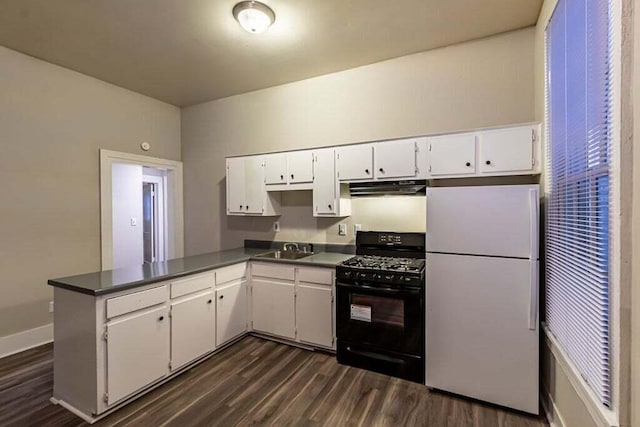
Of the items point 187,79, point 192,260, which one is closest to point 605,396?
point 192,260

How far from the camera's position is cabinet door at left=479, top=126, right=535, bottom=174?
7.92 feet

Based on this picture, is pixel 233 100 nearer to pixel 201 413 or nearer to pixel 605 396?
pixel 201 413

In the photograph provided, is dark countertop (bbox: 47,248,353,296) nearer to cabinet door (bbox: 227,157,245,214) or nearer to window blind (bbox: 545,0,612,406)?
cabinet door (bbox: 227,157,245,214)

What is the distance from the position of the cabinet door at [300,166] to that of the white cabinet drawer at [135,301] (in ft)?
5.58

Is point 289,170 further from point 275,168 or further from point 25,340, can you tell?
point 25,340

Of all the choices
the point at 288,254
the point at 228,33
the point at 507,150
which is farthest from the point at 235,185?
the point at 507,150

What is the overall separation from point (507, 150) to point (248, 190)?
8.90 feet

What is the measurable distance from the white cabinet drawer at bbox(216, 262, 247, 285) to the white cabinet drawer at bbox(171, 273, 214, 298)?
0.10m

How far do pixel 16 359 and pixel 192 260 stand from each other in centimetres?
179

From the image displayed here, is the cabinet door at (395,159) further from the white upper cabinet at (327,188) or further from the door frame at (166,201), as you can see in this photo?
the door frame at (166,201)

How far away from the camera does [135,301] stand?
228cm

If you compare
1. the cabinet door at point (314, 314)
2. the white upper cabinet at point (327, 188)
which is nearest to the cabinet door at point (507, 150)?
the white upper cabinet at point (327, 188)

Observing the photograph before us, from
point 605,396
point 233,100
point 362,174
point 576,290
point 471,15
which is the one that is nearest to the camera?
point 605,396

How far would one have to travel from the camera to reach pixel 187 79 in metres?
3.65
